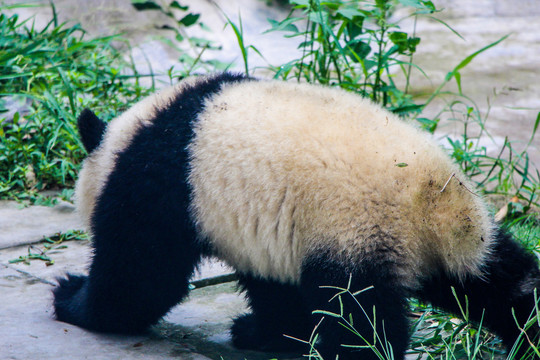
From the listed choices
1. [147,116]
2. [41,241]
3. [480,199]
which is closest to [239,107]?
[147,116]

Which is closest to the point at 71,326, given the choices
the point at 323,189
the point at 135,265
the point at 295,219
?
the point at 135,265

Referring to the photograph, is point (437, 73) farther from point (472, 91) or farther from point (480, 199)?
point (480, 199)

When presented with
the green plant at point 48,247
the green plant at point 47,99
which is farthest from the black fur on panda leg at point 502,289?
the green plant at point 47,99

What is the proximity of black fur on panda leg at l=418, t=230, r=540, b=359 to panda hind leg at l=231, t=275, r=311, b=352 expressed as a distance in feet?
2.08

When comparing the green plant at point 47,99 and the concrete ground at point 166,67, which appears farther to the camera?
the green plant at point 47,99

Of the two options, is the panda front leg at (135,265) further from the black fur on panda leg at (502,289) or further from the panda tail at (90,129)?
the black fur on panda leg at (502,289)

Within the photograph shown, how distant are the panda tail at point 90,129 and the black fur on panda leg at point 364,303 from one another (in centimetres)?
121

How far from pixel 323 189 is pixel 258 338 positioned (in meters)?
0.90

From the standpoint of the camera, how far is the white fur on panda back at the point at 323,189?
222cm

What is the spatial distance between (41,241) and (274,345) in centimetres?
158

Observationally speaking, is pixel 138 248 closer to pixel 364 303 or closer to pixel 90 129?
pixel 90 129

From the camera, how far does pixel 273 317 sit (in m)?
2.94

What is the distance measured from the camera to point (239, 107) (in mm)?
2557

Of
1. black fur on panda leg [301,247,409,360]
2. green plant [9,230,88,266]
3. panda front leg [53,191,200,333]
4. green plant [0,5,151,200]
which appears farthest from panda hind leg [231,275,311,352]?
green plant [0,5,151,200]
